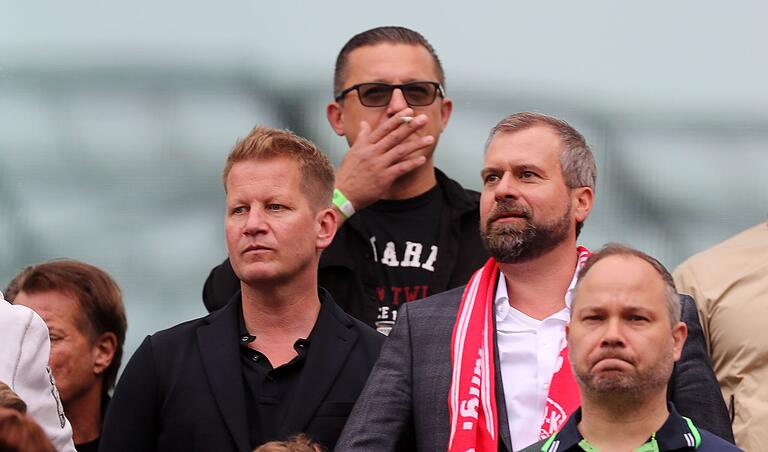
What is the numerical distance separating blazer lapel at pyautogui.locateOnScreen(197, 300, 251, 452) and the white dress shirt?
0.70 metres

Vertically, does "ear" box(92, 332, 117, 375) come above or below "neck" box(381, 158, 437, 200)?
below

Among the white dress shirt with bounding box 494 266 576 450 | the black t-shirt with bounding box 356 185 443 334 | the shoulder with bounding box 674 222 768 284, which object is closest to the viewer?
the white dress shirt with bounding box 494 266 576 450

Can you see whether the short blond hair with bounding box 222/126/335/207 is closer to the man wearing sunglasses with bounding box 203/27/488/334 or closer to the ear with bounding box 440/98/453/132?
the man wearing sunglasses with bounding box 203/27/488/334

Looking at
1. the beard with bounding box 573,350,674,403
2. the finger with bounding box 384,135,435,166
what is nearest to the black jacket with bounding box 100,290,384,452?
the finger with bounding box 384,135,435,166

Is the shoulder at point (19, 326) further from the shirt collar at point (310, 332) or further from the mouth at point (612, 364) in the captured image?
the mouth at point (612, 364)

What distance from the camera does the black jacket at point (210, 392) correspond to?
14.4 ft

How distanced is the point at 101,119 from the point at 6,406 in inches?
96.0

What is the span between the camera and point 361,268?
505cm

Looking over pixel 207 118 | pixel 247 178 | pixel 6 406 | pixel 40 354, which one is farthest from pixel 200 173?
pixel 6 406

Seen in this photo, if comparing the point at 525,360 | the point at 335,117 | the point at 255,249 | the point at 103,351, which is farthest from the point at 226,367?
the point at 335,117

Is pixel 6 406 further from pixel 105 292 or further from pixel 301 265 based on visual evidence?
pixel 105 292

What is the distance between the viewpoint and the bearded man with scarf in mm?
4168

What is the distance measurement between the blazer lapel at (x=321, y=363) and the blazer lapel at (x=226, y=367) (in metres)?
0.12

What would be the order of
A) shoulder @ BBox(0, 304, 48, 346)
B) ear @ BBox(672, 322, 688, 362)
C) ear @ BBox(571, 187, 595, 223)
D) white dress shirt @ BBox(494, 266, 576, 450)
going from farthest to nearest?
ear @ BBox(571, 187, 595, 223), white dress shirt @ BBox(494, 266, 576, 450), shoulder @ BBox(0, 304, 48, 346), ear @ BBox(672, 322, 688, 362)
